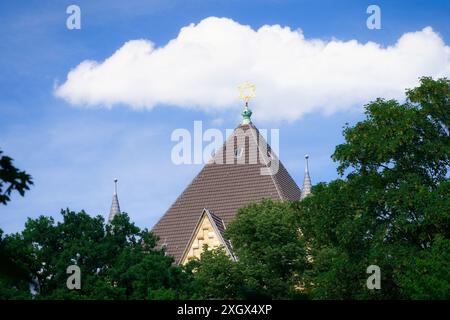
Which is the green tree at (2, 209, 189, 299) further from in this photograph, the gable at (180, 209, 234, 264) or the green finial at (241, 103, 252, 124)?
the green finial at (241, 103, 252, 124)

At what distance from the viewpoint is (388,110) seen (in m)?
31.2

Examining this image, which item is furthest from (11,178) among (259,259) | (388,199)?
(259,259)

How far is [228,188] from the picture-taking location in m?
63.6

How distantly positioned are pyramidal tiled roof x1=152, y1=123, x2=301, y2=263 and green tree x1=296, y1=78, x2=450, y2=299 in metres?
28.9

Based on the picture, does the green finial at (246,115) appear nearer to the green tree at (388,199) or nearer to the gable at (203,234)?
the gable at (203,234)

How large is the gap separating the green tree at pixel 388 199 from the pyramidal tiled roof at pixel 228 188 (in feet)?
94.9

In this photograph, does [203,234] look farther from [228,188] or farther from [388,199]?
[388,199]

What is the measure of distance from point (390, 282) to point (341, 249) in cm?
191

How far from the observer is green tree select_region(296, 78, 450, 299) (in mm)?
29000

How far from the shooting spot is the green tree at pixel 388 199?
2900cm

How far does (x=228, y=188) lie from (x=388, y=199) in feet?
112

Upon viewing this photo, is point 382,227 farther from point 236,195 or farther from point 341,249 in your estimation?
point 236,195

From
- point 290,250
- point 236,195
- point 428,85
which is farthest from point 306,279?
point 236,195

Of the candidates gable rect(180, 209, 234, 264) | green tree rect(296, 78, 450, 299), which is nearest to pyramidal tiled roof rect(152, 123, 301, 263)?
gable rect(180, 209, 234, 264)
